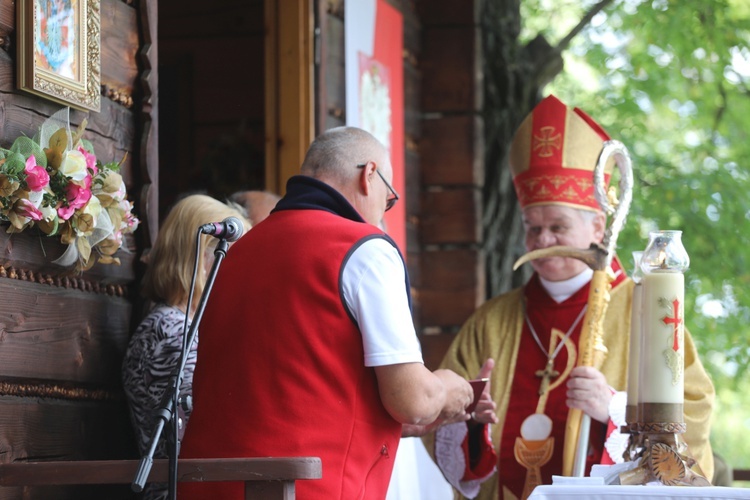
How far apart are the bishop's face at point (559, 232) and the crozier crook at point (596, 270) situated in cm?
64

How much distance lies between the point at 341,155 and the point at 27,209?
2.59 feet

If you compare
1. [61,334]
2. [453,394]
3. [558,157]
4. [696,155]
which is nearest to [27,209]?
[61,334]

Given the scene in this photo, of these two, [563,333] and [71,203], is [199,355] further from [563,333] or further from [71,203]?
[563,333]

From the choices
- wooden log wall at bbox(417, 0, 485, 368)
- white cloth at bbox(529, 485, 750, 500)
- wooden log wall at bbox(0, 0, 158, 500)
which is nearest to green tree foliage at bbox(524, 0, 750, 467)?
wooden log wall at bbox(417, 0, 485, 368)

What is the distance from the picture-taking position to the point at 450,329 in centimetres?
618

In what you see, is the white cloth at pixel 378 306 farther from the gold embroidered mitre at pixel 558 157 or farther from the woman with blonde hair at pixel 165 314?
the gold embroidered mitre at pixel 558 157

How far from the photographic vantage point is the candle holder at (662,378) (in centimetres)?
266

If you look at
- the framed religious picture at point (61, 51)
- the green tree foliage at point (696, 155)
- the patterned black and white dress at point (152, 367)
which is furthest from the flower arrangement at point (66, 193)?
the green tree foliage at point (696, 155)

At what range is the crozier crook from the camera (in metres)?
3.60

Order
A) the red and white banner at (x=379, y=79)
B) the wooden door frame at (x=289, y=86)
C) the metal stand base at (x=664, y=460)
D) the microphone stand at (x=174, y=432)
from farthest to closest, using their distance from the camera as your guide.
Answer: the red and white banner at (x=379, y=79) < the wooden door frame at (x=289, y=86) < the metal stand base at (x=664, y=460) < the microphone stand at (x=174, y=432)

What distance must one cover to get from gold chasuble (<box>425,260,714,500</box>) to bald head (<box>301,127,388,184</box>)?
1.46m

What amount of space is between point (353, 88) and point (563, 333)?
1538 millimetres

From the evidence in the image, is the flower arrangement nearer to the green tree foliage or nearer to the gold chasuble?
the gold chasuble

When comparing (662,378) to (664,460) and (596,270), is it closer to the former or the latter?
(664,460)
